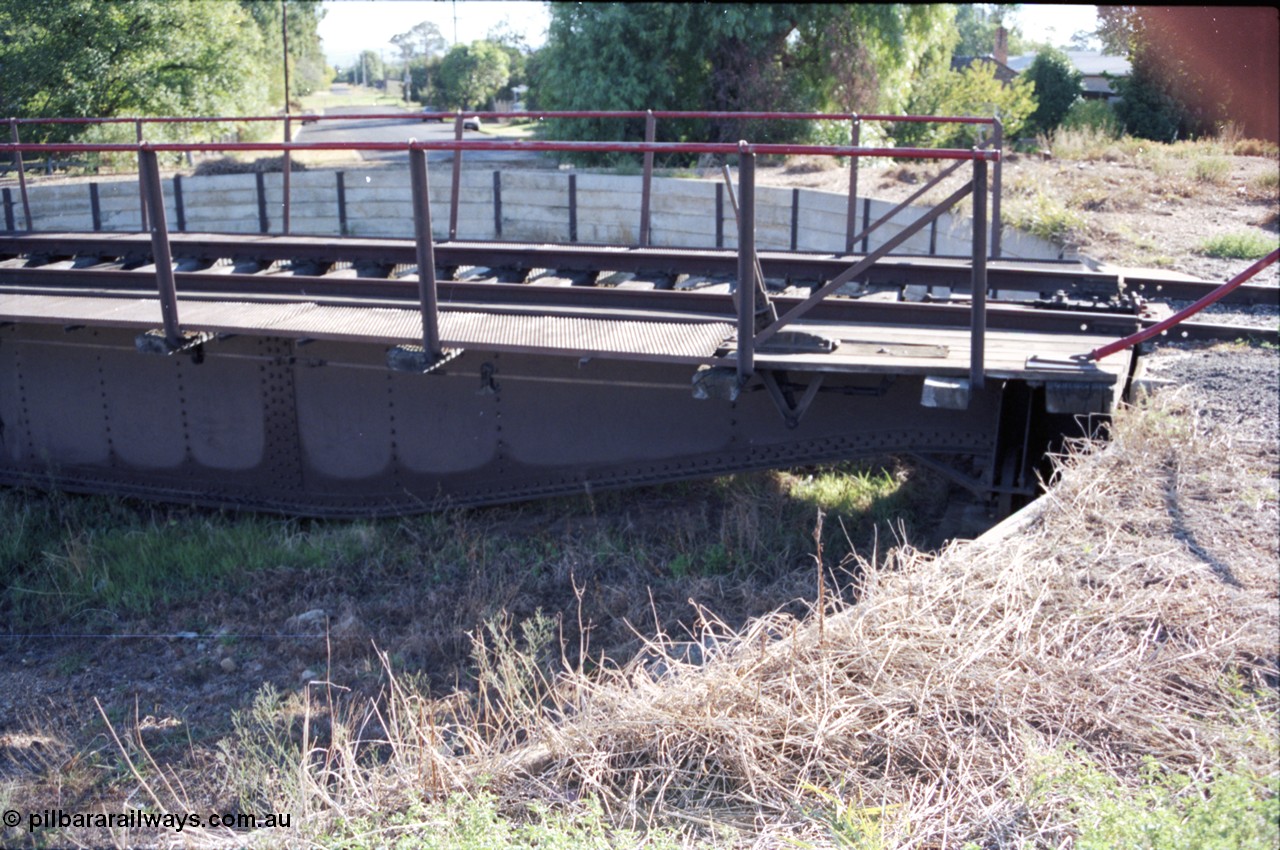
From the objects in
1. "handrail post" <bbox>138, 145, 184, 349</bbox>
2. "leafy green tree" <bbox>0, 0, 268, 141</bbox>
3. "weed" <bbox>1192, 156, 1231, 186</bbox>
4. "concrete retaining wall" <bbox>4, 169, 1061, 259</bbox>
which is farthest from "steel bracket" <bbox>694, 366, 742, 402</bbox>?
"weed" <bbox>1192, 156, 1231, 186</bbox>

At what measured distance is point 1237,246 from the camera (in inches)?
424

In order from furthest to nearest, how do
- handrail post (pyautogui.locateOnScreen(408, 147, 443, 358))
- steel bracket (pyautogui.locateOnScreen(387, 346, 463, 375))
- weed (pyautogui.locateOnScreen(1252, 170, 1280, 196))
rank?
weed (pyautogui.locateOnScreen(1252, 170, 1280, 196))
steel bracket (pyautogui.locateOnScreen(387, 346, 463, 375))
handrail post (pyautogui.locateOnScreen(408, 147, 443, 358))

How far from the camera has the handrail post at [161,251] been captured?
6746 millimetres

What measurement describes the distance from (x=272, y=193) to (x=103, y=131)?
6.78m

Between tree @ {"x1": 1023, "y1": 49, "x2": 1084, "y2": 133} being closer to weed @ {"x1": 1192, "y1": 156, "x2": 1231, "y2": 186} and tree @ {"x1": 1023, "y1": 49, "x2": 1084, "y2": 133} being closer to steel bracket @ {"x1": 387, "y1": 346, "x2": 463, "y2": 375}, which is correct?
weed @ {"x1": 1192, "y1": 156, "x2": 1231, "y2": 186}

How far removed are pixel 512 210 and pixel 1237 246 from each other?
35.1 feet

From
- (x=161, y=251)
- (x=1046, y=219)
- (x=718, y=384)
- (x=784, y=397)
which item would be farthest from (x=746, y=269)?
(x=1046, y=219)

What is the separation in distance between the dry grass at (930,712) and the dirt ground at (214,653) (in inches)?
42.7

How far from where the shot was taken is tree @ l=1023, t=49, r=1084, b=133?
2552 centimetres

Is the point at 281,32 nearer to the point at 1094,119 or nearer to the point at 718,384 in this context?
the point at 1094,119

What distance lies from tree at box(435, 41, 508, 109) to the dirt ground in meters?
48.9

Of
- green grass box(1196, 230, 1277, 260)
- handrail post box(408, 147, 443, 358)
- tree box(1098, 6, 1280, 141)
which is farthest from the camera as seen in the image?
green grass box(1196, 230, 1277, 260)

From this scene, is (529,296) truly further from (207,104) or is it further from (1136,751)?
(207,104)

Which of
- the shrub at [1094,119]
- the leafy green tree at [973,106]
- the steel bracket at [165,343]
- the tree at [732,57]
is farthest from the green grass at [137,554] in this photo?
the shrub at [1094,119]
